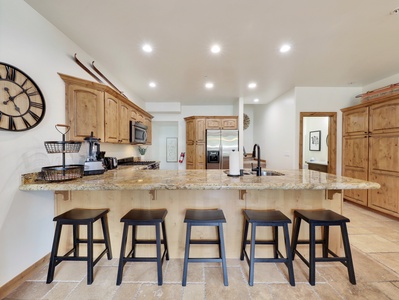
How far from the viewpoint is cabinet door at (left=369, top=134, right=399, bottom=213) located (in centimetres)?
309

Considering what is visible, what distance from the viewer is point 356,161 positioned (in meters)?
3.79

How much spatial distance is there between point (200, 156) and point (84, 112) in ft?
11.1

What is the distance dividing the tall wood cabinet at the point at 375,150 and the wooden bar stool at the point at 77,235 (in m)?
4.47

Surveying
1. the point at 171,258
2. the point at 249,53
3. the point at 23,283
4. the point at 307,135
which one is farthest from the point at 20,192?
the point at 307,135

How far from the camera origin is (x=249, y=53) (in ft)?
8.86

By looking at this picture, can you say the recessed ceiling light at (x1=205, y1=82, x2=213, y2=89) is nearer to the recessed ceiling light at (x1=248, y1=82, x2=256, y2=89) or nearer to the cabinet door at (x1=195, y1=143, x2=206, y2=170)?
the recessed ceiling light at (x1=248, y1=82, x2=256, y2=89)

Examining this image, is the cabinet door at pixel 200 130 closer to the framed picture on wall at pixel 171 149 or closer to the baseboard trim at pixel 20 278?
the framed picture on wall at pixel 171 149

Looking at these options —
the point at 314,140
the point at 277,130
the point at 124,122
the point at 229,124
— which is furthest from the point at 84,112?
the point at 314,140

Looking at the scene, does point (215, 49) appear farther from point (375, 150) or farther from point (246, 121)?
point (246, 121)

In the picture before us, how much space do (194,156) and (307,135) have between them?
4.12 meters

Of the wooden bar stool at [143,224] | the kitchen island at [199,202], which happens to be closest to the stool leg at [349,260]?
the kitchen island at [199,202]

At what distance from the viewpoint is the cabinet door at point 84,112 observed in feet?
7.56

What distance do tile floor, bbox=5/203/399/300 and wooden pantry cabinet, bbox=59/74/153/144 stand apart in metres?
1.56

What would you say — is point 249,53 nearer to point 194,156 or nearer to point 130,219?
point 130,219
